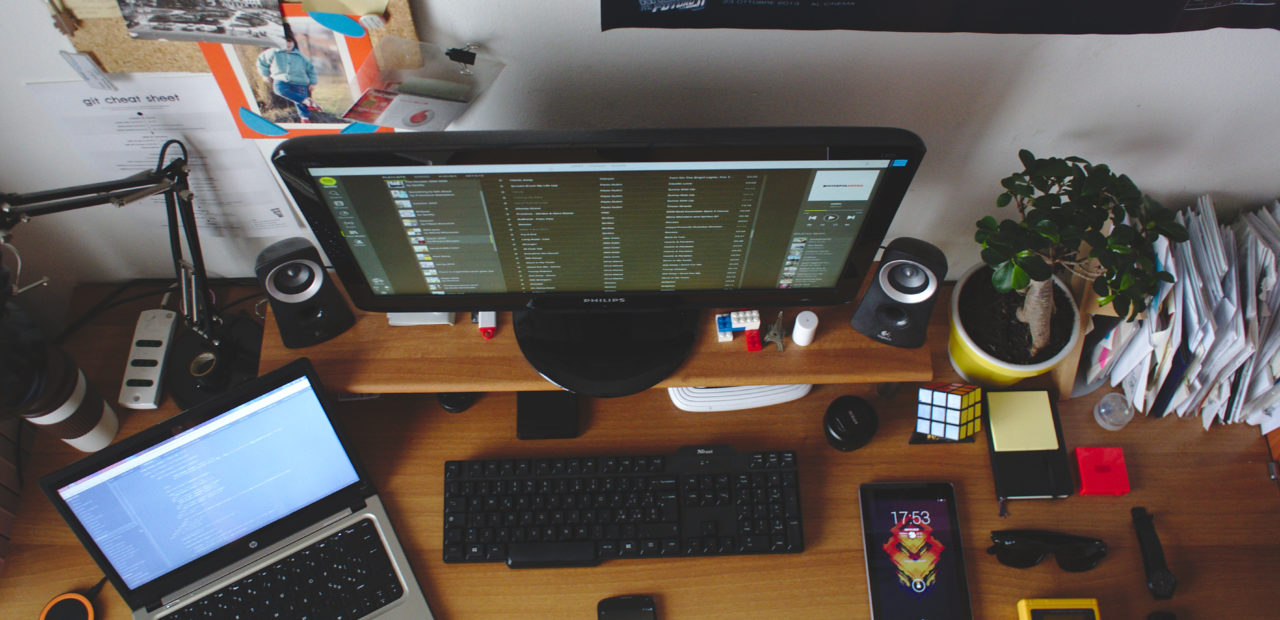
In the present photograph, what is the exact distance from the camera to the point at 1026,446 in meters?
1.04

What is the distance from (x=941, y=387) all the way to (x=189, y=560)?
1.06 metres

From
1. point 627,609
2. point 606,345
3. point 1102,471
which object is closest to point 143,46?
point 606,345

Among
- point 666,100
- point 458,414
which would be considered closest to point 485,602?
point 458,414

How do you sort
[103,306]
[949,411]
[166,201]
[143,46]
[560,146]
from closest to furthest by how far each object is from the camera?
[560,146], [143,46], [166,201], [949,411], [103,306]

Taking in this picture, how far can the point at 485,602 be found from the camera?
3.18 feet

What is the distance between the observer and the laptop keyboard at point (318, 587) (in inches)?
37.3

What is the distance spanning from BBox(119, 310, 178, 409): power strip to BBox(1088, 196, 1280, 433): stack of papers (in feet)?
4.61

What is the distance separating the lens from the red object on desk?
3.34 feet

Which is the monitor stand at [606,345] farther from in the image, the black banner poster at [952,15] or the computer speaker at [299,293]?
the black banner poster at [952,15]

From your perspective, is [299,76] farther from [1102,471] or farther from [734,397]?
[1102,471]

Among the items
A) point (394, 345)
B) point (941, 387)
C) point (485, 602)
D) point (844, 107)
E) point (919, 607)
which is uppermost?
point (844, 107)

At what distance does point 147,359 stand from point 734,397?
0.90 metres

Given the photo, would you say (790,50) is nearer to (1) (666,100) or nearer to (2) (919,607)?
(1) (666,100)

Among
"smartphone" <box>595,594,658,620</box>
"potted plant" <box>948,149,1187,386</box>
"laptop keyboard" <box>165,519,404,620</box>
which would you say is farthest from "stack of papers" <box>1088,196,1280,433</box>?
"laptop keyboard" <box>165,519,404,620</box>
